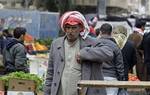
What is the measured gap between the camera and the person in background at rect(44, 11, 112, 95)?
5.46 meters

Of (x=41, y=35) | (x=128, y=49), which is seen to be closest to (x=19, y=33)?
(x=128, y=49)

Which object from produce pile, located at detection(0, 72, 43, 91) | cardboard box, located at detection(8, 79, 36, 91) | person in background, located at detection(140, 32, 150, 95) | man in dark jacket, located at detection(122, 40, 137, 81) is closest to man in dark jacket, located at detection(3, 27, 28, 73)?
produce pile, located at detection(0, 72, 43, 91)

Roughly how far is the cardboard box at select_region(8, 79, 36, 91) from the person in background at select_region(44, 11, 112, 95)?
106 inches

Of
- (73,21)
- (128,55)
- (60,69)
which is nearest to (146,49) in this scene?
(128,55)

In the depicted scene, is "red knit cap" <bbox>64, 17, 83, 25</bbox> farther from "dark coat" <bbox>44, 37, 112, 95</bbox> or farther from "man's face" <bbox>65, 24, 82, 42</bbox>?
"dark coat" <bbox>44, 37, 112, 95</bbox>

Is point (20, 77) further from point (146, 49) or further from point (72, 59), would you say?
point (72, 59)

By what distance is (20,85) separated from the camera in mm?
8383

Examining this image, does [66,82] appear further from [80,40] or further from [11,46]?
[11,46]

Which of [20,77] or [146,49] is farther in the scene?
[146,49]

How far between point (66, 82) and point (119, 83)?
25.6 inches

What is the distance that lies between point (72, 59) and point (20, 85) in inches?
116

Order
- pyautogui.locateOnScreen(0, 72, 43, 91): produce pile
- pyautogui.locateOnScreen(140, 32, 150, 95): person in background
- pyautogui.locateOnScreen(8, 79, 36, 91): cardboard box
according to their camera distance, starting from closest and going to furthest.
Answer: pyautogui.locateOnScreen(8, 79, 36, 91): cardboard box < pyautogui.locateOnScreen(0, 72, 43, 91): produce pile < pyautogui.locateOnScreen(140, 32, 150, 95): person in background

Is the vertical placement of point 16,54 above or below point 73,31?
below

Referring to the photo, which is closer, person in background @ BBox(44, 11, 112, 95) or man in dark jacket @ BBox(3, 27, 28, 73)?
person in background @ BBox(44, 11, 112, 95)
